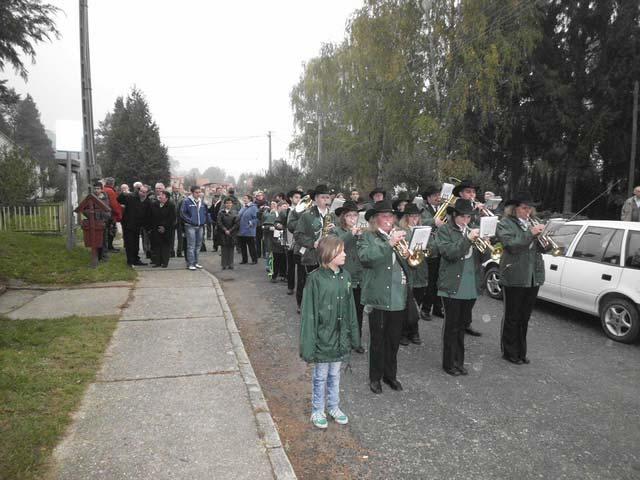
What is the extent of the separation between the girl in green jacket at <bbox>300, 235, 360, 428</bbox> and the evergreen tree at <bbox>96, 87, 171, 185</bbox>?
137ft

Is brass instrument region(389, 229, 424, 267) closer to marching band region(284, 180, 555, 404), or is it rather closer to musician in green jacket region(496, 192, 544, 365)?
marching band region(284, 180, 555, 404)

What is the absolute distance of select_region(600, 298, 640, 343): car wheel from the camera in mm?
6336

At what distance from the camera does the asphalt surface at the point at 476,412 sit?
3.59 meters

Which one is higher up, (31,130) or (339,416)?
(31,130)

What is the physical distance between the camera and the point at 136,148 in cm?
4275

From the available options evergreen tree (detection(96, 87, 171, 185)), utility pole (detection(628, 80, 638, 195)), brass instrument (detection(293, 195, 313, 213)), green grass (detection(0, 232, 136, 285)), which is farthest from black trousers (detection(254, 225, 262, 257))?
evergreen tree (detection(96, 87, 171, 185))

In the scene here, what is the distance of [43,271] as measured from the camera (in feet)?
32.4

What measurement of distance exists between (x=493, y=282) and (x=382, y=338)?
16.6 ft

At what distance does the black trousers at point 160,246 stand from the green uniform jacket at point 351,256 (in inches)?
258

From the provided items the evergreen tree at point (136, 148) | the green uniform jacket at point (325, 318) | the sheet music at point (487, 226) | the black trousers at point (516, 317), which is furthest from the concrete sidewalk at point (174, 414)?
the evergreen tree at point (136, 148)

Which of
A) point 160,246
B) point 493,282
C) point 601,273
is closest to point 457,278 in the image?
point 601,273

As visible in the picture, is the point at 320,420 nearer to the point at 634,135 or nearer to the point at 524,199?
the point at 524,199

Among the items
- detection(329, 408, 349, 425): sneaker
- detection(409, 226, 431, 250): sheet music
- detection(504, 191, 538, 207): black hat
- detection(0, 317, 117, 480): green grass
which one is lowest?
detection(329, 408, 349, 425): sneaker

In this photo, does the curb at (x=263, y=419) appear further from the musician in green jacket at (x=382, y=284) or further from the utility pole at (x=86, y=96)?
the utility pole at (x=86, y=96)
